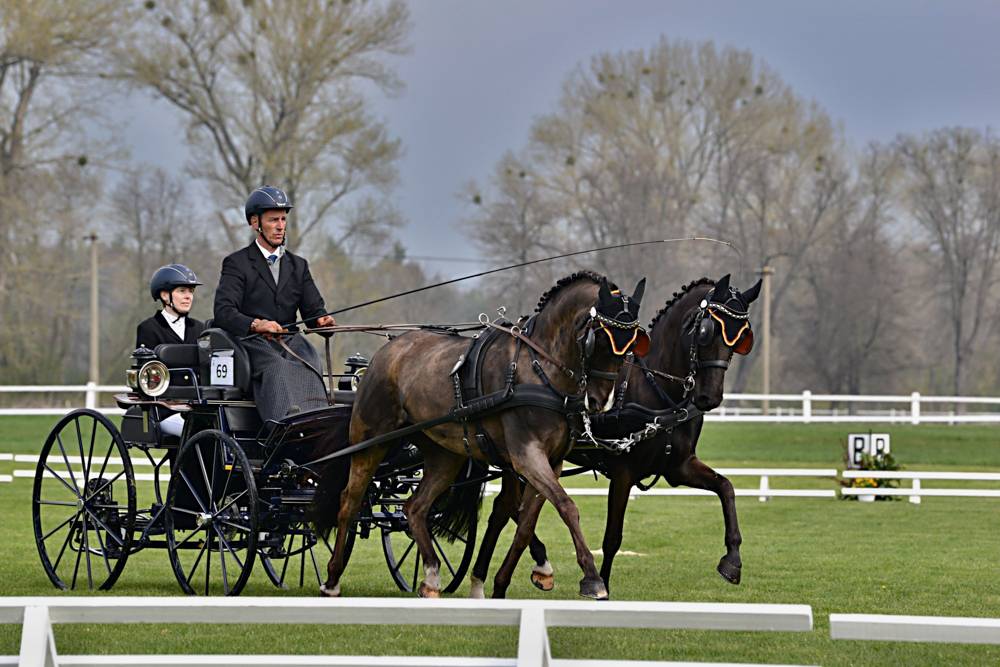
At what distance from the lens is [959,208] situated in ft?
180

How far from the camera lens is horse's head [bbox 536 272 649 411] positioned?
741 centimetres

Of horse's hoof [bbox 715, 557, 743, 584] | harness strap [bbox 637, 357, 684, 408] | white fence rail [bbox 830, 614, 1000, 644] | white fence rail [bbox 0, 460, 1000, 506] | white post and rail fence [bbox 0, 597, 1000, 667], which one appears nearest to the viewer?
white fence rail [bbox 830, 614, 1000, 644]

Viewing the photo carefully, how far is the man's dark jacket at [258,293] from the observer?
9.07 m

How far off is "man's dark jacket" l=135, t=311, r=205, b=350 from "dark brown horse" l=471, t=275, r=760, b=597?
2.72 m

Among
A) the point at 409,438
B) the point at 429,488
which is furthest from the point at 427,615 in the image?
the point at 409,438

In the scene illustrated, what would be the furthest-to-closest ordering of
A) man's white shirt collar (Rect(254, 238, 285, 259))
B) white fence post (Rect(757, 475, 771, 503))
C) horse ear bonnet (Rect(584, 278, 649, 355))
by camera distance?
white fence post (Rect(757, 475, 771, 503)) → man's white shirt collar (Rect(254, 238, 285, 259)) → horse ear bonnet (Rect(584, 278, 649, 355))

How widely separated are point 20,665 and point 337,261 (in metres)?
37.9

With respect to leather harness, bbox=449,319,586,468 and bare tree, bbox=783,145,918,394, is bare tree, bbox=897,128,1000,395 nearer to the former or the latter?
bare tree, bbox=783,145,918,394

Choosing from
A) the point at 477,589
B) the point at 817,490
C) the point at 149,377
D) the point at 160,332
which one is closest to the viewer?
the point at 477,589

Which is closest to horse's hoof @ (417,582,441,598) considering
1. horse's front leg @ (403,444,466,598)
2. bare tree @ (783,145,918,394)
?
horse's front leg @ (403,444,466,598)

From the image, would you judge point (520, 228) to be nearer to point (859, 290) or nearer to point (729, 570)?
point (859, 290)

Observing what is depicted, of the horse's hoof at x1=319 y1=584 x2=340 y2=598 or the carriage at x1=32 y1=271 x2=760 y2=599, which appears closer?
the carriage at x1=32 y1=271 x2=760 y2=599

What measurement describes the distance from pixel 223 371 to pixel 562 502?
2825mm

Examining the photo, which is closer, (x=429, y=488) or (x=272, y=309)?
(x=429, y=488)
